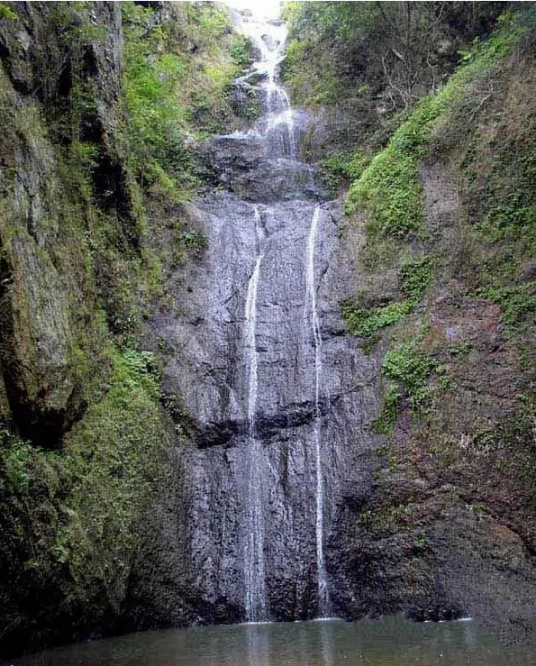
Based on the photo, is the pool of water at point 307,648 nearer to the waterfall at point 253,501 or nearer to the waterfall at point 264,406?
the waterfall at point 253,501

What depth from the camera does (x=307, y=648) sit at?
29.0 feet

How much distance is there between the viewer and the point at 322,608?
11531 mm

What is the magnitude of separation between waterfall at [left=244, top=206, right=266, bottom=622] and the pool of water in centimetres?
90

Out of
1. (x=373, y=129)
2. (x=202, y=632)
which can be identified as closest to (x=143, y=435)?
(x=202, y=632)

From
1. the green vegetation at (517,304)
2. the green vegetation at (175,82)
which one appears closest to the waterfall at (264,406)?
the green vegetation at (175,82)

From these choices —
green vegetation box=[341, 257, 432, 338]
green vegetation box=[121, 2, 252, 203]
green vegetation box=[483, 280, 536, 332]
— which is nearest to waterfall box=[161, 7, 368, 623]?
green vegetation box=[341, 257, 432, 338]

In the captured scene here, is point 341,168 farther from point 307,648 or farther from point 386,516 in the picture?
point 307,648

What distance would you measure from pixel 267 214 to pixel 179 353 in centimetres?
591

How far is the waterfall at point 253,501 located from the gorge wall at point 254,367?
4 centimetres

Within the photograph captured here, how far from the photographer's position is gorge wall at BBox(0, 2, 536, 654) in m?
9.84

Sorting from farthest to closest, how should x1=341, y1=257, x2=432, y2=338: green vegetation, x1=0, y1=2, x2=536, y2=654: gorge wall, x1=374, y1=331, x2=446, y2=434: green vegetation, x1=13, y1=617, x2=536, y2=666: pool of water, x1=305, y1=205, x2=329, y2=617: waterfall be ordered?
x1=341, y1=257, x2=432, y2=338: green vegetation
x1=374, y1=331, x2=446, y2=434: green vegetation
x1=305, y1=205, x2=329, y2=617: waterfall
x1=0, y1=2, x2=536, y2=654: gorge wall
x1=13, y1=617, x2=536, y2=666: pool of water

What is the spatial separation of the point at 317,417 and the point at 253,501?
2.16 m

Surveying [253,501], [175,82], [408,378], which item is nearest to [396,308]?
[408,378]

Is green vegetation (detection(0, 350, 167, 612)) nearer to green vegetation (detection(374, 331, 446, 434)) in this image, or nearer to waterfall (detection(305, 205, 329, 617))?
waterfall (detection(305, 205, 329, 617))
